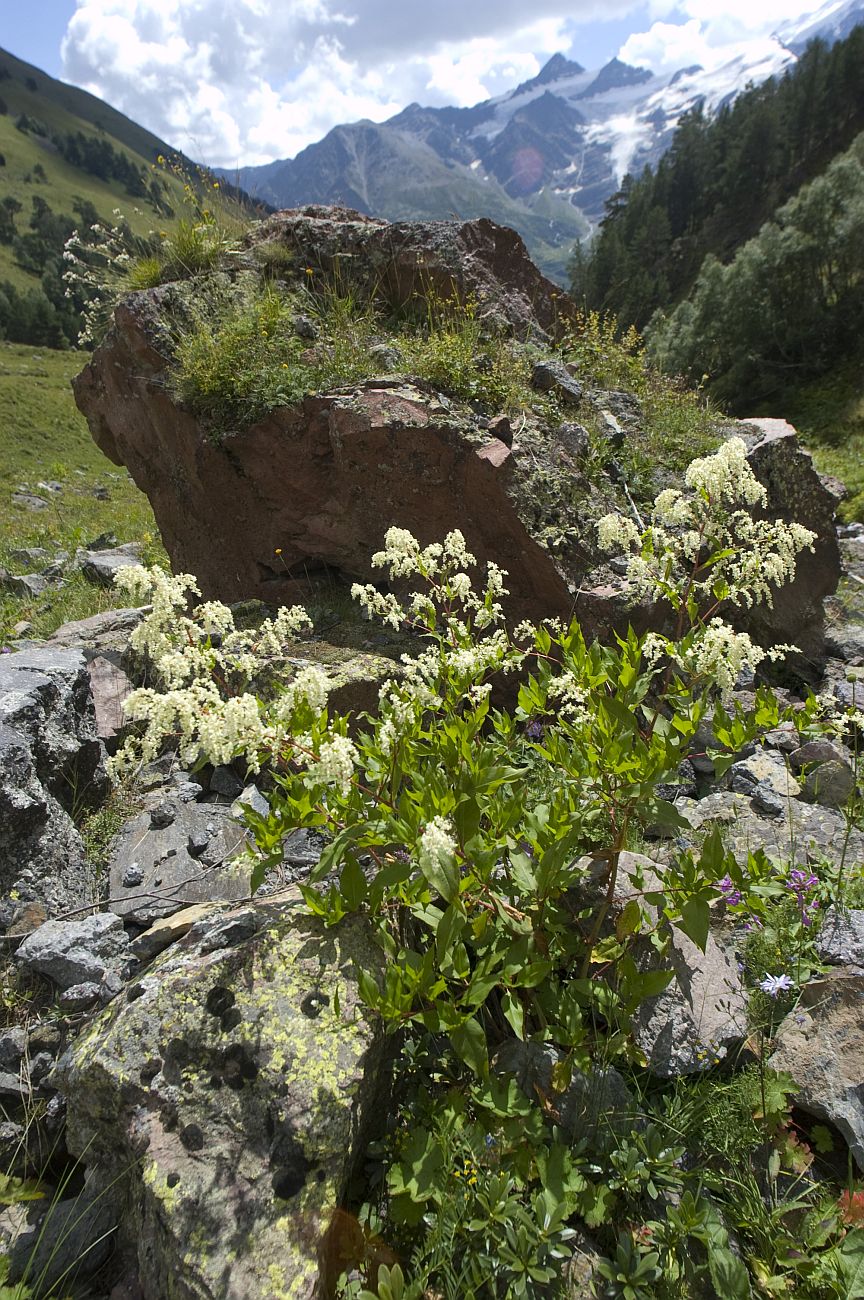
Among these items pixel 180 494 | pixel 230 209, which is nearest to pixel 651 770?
pixel 180 494

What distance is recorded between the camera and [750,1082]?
3.59 metres

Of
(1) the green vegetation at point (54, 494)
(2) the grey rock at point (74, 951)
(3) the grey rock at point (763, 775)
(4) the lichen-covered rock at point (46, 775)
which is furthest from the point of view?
(1) the green vegetation at point (54, 494)

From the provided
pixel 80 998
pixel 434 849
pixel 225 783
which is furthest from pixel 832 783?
pixel 80 998

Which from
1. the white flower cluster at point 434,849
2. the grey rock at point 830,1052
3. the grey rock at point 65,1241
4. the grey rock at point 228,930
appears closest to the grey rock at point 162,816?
the grey rock at point 228,930

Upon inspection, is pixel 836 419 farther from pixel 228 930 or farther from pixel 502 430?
pixel 228 930

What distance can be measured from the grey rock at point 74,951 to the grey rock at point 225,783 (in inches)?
77.3

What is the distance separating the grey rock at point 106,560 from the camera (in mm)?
13609

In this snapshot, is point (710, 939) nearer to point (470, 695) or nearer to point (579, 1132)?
point (579, 1132)

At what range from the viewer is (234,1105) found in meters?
3.17

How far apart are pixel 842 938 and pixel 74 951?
490cm

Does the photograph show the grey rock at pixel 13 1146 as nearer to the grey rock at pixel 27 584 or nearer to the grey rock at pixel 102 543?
the grey rock at pixel 27 584

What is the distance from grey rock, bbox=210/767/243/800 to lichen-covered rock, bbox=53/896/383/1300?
8.81ft

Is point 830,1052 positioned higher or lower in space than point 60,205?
lower

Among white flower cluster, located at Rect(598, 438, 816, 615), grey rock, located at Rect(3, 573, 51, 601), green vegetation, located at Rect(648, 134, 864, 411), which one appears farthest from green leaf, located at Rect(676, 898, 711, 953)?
green vegetation, located at Rect(648, 134, 864, 411)
